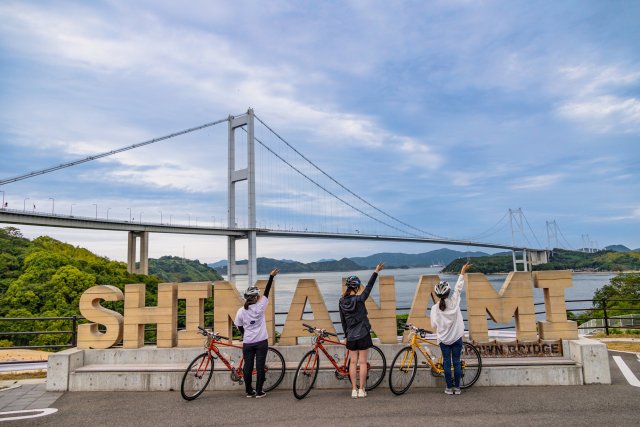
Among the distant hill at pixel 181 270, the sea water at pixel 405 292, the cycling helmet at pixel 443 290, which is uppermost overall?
the distant hill at pixel 181 270

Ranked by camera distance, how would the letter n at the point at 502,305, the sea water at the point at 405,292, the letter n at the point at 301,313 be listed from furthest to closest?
the sea water at the point at 405,292 < the letter n at the point at 301,313 < the letter n at the point at 502,305

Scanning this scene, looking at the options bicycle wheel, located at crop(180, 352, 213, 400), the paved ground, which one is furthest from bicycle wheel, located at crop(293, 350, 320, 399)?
bicycle wheel, located at crop(180, 352, 213, 400)

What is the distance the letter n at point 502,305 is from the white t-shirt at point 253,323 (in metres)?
3.07

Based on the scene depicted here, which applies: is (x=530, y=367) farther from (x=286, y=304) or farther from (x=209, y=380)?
(x=286, y=304)

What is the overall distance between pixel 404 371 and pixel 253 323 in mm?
2028

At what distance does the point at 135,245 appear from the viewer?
4291 cm

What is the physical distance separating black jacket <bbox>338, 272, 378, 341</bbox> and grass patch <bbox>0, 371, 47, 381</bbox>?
18.7 ft

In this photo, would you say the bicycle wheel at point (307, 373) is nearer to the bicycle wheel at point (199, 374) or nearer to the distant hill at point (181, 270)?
the bicycle wheel at point (199, 374)

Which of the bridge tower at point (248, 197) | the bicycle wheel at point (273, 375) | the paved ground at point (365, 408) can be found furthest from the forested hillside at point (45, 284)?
the bicycle wheel at point (273, 375)

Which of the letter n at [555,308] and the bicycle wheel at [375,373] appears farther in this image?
the letter n at [555,308]

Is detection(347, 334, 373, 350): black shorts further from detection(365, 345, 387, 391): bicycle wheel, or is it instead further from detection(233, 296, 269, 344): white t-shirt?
detection(233, 296, 269, 344): white t-shirt

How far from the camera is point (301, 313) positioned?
22.7 feet

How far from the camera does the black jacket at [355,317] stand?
17.9ft

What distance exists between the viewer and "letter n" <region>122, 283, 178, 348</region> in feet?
23.2
